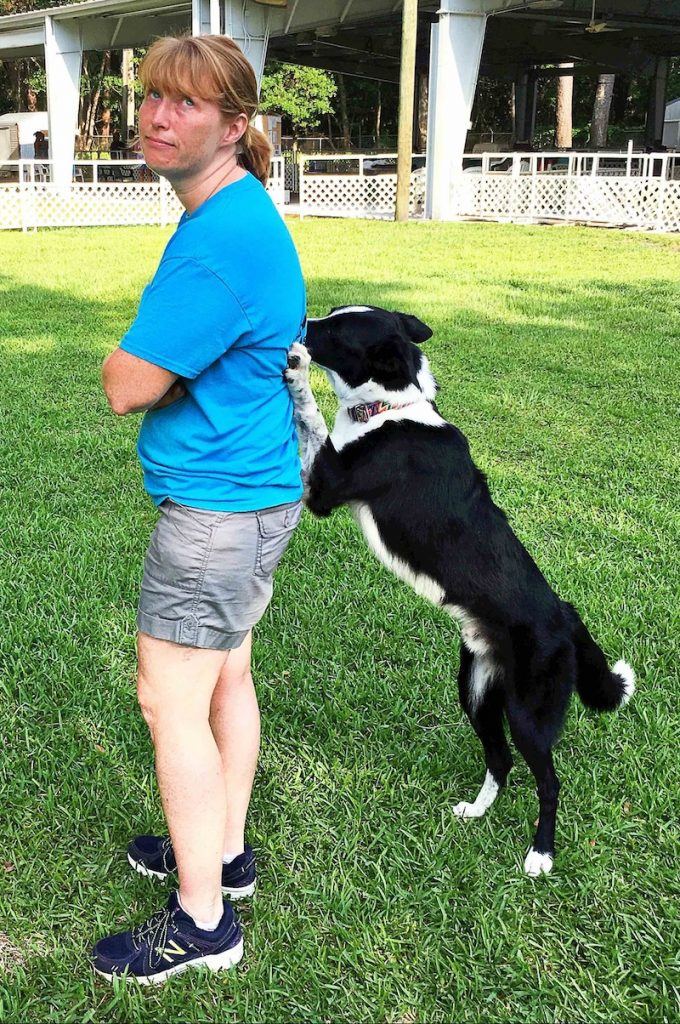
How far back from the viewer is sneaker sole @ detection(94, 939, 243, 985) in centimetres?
198

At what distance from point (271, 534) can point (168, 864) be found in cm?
102

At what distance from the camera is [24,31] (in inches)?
922

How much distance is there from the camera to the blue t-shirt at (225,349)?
1.54 meters

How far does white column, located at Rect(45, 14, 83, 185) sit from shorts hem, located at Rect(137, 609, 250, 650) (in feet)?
70.4

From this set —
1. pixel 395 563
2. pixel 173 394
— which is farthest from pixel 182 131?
pixel 395 563

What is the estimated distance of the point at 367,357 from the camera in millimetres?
2520

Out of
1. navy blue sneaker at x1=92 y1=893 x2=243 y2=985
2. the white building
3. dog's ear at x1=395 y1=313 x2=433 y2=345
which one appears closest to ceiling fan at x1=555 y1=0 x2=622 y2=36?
the white building

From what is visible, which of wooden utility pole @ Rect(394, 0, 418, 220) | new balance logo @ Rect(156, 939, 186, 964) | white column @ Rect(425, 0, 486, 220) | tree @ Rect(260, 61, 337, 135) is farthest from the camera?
tree @ Rect(260, 61, 337, 135)

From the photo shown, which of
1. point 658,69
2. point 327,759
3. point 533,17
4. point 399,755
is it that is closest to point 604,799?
point 399,755

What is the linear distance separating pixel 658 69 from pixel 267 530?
31.9 m

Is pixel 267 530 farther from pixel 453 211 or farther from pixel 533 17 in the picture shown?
pixel 533 17

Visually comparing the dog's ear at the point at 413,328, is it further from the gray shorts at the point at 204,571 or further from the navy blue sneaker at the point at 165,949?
the navy blue sneaker at the point at 165,949

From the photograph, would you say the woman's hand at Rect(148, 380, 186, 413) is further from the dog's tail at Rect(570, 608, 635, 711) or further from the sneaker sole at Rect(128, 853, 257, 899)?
the dog's tail at Rect(570, 608, 635, 711)

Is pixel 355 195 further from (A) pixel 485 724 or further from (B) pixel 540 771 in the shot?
(B) pixel 540 771
